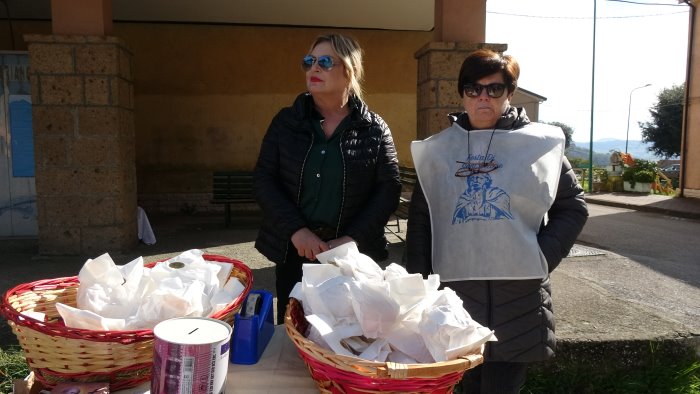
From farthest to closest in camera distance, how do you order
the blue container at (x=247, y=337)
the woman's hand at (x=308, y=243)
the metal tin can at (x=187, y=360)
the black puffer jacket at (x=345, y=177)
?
the black puffer jacket at (x=345, y=177)
the woman's hand at (x=308, y=243)
the blue container at (x=247, y=337)
the metal tin can at (x=187, y=360)

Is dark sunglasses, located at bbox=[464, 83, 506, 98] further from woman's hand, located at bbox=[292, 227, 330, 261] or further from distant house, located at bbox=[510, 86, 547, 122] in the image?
distant house, located at bbox=[510, 86, 547, 122]

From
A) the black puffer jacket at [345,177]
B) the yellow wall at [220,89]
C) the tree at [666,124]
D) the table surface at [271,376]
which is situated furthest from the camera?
the tree at [666,124]

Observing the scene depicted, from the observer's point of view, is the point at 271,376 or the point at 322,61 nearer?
the point at 271,376

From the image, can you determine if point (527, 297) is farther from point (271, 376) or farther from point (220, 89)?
point (220, 89)

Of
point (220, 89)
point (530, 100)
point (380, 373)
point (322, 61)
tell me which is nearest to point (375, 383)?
point (380, 373)

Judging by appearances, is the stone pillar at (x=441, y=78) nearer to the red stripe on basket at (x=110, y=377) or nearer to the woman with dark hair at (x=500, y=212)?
the woman with dark hair at (x=500, y=212)

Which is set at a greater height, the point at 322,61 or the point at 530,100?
the point at 530,100

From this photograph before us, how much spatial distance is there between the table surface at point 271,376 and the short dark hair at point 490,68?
113 cm

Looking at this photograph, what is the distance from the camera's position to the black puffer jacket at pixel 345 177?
2143mm

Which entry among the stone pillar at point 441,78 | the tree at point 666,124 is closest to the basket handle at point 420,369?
the stone pillar at point 441,78

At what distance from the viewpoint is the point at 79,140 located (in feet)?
17.4

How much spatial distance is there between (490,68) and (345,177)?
707 millimetres

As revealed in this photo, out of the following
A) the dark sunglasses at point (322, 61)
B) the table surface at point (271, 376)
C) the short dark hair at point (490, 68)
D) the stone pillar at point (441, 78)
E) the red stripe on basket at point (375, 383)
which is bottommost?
the table surface at point (271, 376)

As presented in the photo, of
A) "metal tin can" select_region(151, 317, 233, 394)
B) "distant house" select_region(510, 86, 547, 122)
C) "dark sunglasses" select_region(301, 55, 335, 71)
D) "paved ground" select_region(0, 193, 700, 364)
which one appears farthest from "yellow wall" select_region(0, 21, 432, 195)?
"distant house" select_region(510, 86, 547, 122)
